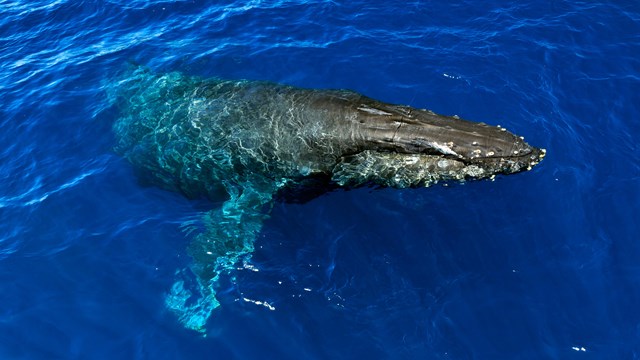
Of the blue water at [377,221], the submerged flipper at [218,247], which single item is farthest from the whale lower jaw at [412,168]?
the submerged flipper at [218,247]

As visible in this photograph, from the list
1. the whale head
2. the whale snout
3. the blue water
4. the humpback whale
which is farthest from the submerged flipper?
the whale snout

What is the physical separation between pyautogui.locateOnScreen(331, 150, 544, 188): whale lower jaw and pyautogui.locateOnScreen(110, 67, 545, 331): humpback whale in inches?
1.2

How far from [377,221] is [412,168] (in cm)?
226

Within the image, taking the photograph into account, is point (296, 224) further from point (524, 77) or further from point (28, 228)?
point (524, 77)

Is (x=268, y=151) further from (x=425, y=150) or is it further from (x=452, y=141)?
(x=452, y=141)

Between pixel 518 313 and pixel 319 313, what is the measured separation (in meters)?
5.42

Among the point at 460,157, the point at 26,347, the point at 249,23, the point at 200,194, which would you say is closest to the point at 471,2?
the point at 249,23

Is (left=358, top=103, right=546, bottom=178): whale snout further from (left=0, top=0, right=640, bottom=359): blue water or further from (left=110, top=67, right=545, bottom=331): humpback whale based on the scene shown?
(left=0, top=0, right=640, bottom=359): blue water

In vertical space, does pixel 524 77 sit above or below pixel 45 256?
above

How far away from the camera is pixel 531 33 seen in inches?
1003

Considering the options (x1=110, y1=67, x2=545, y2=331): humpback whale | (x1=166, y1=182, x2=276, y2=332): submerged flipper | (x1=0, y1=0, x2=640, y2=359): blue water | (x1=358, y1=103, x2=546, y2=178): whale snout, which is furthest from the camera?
(x1=166, y1=182, x2=276, y2=332): submerged flipper

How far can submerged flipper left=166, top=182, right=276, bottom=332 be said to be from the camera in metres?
16.3

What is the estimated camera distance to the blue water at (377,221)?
1548cm

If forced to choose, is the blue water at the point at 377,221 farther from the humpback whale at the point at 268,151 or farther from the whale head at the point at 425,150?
the whale head at the point at 425,150
